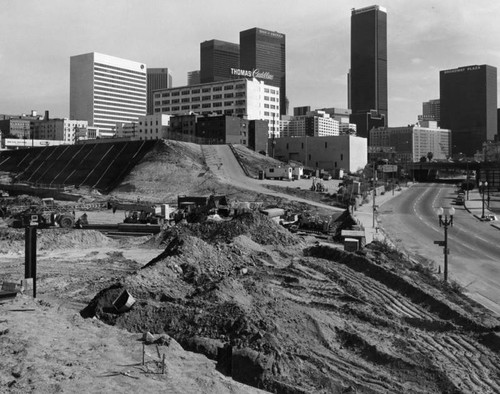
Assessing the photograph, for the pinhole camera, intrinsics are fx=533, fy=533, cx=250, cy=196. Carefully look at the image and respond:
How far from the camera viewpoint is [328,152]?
5531 inches

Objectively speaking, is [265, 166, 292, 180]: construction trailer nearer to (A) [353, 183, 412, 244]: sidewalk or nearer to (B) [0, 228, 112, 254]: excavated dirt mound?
(A) [353, 183, 412, 244]: sidewalk

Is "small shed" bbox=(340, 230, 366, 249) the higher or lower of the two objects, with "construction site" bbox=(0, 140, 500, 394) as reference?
higher

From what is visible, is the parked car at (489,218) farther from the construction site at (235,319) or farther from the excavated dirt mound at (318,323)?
the excavated dirt mound at (318,323)

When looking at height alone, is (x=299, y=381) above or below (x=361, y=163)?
below

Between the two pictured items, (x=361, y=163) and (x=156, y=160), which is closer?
(x=156, y=160)

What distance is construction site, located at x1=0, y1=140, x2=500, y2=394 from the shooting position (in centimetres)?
1322

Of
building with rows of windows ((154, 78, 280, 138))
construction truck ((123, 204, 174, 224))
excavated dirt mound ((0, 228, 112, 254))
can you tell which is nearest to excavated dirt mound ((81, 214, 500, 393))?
excavated dirt mound ((0, 228, 112, 254))

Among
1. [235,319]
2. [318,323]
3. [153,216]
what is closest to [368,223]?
[153,216]

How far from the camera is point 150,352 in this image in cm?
1427

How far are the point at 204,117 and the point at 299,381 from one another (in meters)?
131

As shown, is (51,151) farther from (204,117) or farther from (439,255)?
(439,255)

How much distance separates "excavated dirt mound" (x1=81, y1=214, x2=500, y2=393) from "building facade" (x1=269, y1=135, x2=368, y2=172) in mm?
112786

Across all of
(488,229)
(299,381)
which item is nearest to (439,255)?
(488,229)

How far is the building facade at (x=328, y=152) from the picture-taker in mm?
138000
